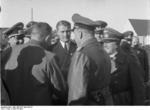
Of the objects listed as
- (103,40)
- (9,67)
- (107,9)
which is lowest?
(9,67)

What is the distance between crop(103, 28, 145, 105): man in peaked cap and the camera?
3.67 metres

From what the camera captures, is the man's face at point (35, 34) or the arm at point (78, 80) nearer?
the arm at point (78, 80)

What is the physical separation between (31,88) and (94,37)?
783mm

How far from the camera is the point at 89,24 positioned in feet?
11.9

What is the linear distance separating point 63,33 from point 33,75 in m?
0.50

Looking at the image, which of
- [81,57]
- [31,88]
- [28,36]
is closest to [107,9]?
[81,57]

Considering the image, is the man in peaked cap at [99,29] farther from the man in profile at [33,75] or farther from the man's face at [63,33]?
the man in profile at [33,75]

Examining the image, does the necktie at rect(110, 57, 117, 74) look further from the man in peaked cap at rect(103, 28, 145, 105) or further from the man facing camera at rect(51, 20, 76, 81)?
the man facing camera at rect(51, 20, 76, 81)

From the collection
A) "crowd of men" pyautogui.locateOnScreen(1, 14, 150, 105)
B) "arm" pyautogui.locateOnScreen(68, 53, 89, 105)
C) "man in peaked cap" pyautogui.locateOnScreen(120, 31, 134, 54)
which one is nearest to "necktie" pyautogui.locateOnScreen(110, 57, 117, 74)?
"crowd of men" pyautogui.locateOnScreen(1, 14, 150, 105)

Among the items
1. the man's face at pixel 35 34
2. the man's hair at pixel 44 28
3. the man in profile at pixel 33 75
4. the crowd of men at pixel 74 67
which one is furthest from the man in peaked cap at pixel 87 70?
the man's face at pixel 35 34

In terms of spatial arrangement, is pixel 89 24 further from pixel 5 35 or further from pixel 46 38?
pixel 5 35

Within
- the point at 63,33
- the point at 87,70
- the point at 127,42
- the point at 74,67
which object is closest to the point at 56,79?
the point at 74,67

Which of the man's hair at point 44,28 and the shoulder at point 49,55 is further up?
the man's hair at point 44,28

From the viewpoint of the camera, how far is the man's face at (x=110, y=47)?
3682mm
